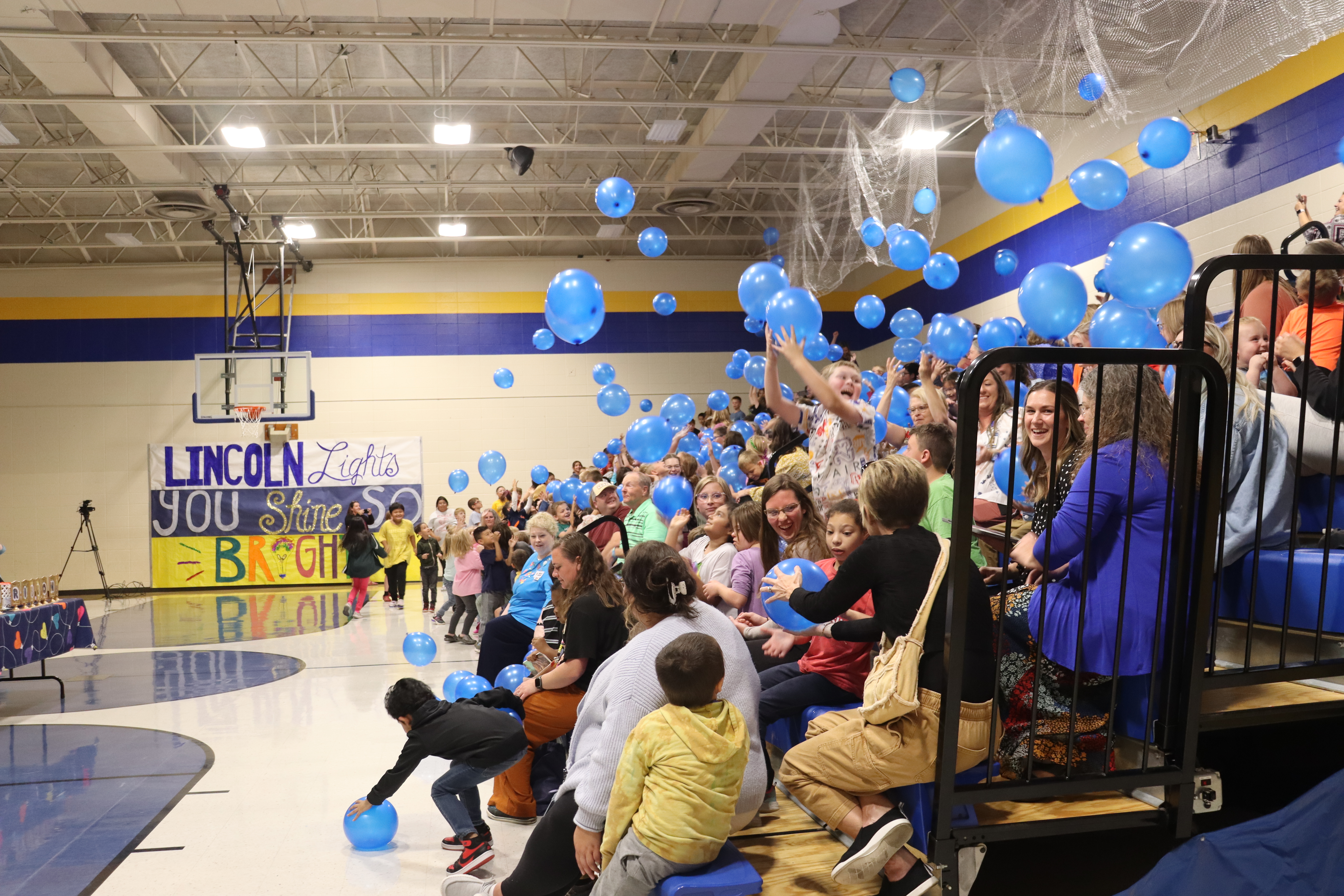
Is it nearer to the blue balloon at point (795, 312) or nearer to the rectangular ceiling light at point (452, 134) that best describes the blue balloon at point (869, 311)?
the blue balloon at point (795, 312)

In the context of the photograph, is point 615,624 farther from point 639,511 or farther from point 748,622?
point 639,511

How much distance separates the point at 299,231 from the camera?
14031mm

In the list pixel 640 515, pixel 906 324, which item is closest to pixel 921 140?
pixel 906 324

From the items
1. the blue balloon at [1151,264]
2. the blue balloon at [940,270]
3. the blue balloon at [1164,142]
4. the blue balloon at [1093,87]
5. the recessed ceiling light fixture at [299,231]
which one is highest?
the recessed ceiling light fixture at [299,231]

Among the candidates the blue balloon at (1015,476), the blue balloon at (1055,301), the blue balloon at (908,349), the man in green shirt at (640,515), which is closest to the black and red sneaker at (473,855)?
the man in green shirt at (640,515)

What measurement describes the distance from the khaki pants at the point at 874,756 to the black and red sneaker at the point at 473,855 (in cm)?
168

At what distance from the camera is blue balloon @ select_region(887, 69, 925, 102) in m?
7.62

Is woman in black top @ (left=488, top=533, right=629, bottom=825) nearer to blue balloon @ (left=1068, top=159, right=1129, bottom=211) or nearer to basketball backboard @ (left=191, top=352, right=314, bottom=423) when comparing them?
blue balloon @ (left=1068, top=159, right=1129, bottom=211)

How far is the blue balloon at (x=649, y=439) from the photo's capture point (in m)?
5.75

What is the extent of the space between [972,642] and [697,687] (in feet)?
2.21

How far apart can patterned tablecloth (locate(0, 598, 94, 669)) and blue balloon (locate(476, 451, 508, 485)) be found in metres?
3.86

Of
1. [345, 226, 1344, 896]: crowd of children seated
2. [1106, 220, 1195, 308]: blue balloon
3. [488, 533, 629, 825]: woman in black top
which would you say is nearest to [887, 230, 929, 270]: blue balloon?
[345, 226, 1344, 896]: crowd of children seated

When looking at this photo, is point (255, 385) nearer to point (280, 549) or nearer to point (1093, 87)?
point (280, 549)

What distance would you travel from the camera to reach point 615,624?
3764 mm
